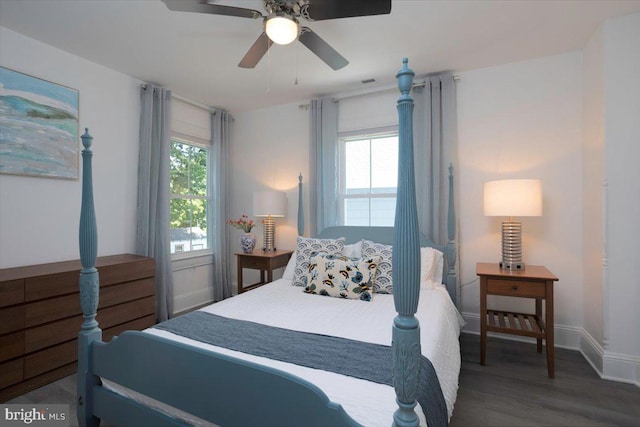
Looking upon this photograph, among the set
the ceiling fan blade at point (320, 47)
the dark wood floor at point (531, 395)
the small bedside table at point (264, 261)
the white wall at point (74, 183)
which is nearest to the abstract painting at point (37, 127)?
the white wall at point (74, 183)

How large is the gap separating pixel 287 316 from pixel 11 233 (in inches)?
93.5

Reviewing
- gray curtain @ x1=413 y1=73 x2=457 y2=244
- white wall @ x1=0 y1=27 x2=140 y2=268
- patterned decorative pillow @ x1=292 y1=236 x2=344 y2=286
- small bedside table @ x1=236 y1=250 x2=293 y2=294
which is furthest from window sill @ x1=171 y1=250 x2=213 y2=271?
gray curtain @ x1=413 y1=73 x2=457 y2=244

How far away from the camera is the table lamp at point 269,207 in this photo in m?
3.73

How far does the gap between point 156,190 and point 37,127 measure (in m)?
1.10

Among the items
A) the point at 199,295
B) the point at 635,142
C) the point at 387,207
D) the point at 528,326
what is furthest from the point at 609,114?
the point at 199,295

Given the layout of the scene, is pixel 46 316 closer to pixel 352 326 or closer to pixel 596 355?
pixel 352 326

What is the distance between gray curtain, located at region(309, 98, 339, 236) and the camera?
371 centimetres

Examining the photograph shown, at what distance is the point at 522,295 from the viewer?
7.95 feet

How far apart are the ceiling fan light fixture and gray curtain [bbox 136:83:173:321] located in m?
2.22

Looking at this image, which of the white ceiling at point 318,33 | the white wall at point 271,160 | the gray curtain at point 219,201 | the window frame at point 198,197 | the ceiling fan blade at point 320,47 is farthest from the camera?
the gray curtain at point 219,201

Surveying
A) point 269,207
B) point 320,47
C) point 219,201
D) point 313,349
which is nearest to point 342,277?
point 313,349

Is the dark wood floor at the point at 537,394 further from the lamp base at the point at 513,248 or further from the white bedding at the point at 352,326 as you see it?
the lamp base at the point at 513,248

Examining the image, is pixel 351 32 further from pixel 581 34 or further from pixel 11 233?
pixel 11 233

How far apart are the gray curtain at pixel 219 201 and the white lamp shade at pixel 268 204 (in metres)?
0.80
